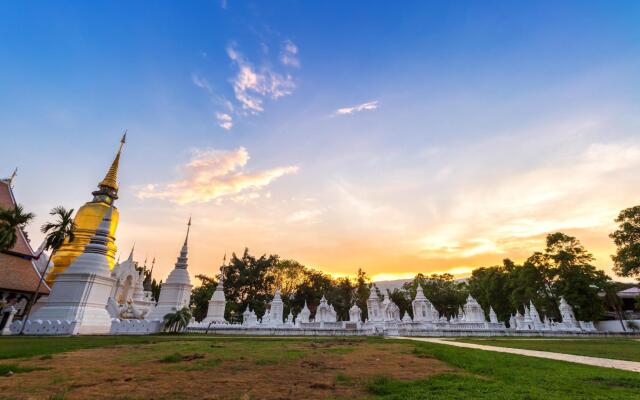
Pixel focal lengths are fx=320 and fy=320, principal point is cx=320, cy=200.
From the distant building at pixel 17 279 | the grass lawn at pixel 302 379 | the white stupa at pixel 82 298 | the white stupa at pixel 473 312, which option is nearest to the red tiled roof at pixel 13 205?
the distant building at pixel 17 279

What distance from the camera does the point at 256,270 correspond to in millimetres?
56219

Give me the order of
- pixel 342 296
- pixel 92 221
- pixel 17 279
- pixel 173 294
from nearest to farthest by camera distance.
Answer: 1. pixel 17 279
2. pixel 173 294
3. pixel 92 221
4. pixel 342 296

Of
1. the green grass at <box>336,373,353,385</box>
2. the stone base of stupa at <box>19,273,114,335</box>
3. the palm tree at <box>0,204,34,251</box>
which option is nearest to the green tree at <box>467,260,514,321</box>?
the stone base of stupa at <box>19,273,114,335</box>

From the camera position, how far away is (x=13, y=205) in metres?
27.6

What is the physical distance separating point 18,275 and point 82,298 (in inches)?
218

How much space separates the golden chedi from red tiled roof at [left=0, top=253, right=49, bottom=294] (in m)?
2.59

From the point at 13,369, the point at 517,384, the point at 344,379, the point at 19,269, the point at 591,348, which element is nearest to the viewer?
the point at 517,384

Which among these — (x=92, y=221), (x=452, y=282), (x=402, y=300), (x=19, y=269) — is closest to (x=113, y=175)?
(x=92, y=221)

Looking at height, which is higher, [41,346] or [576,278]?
[576,278]

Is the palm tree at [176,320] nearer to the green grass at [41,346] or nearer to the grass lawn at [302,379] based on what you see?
the green grass at [41,346]

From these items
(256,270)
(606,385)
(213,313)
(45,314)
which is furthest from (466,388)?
(256,270)

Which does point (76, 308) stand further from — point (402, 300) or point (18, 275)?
point (402, 300)

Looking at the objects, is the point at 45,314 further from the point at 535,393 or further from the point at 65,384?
the point at 535,393

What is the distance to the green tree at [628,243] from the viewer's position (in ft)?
97.3
